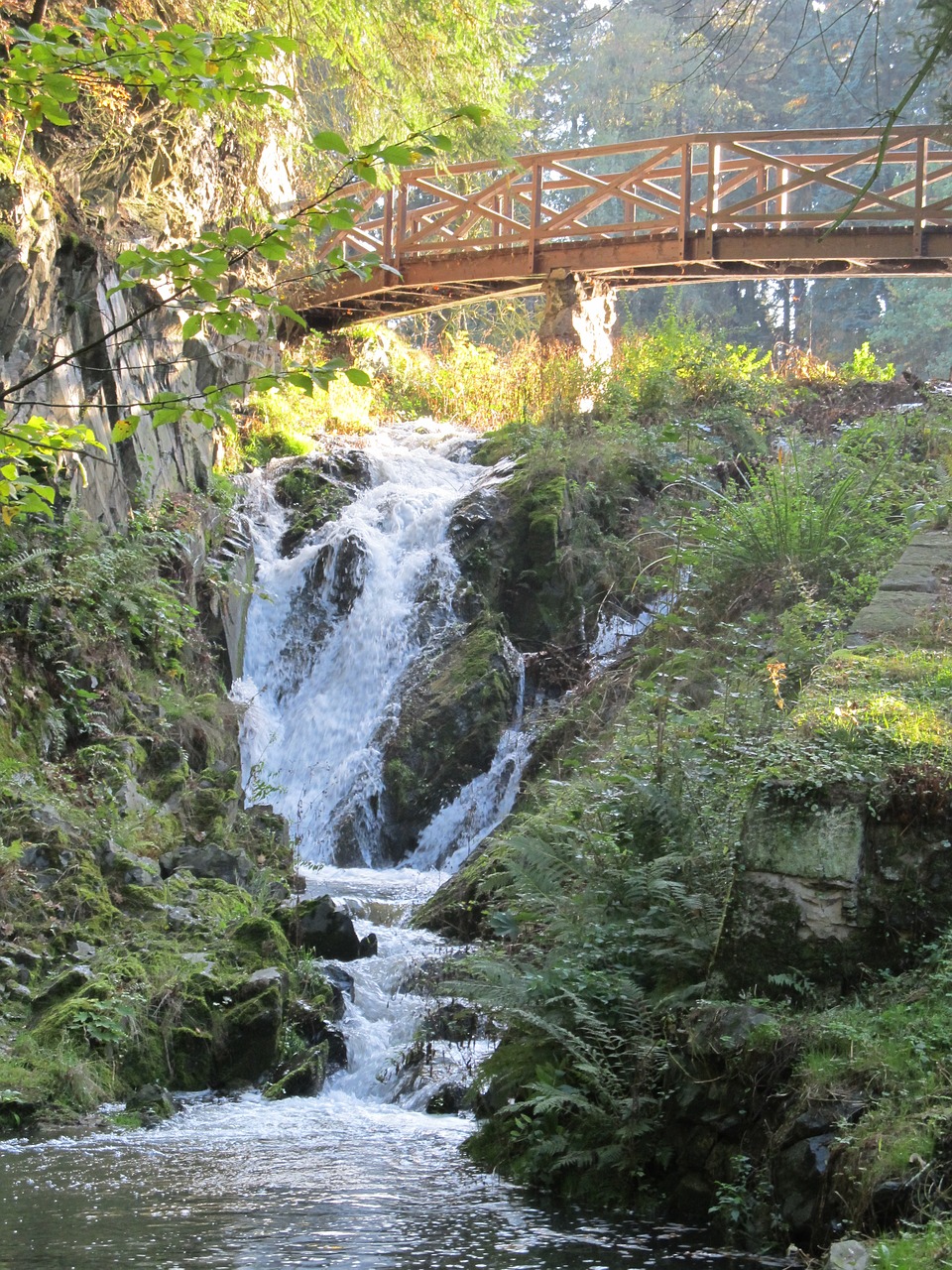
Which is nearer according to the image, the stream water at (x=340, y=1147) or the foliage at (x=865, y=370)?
the stream water at (x=340, y=1147)

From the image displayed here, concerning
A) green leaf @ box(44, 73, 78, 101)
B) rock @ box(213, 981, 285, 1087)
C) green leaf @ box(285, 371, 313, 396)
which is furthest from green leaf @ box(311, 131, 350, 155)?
rock @ box(213, 981, 285, 1087)

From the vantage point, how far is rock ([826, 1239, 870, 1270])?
305 centimetres

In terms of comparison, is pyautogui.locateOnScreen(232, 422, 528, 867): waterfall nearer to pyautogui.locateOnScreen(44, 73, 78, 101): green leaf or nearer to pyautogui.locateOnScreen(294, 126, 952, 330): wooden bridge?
pyautogui.locateOnScreen(294, 126, 952, 330): wooden bridge

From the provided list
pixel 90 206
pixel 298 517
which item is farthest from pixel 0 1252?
pixel 298 517

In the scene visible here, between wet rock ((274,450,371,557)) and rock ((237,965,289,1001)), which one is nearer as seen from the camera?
rock ((237,965,289,1001))

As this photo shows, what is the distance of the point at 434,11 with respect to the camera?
36.9ft

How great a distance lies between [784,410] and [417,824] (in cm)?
720

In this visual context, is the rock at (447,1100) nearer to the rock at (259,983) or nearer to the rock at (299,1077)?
the rock at (299,1077)

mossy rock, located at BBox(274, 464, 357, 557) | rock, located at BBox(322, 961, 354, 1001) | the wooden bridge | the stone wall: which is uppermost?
the wooden bridge

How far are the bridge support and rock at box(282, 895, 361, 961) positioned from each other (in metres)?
11.0

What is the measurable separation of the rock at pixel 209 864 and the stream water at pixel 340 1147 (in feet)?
2.92

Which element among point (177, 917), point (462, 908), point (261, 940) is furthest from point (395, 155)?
point (462, 908)

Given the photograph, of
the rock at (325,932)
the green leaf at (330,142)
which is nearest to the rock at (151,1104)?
the rock at (325,932)

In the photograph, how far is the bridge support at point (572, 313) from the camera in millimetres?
17312
